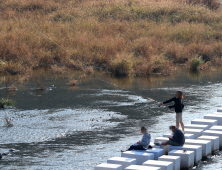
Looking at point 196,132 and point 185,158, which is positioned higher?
point 196,132

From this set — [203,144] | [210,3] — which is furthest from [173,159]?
[210,3]

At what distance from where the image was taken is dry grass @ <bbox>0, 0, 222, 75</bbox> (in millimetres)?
28648

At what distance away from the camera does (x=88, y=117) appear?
1403cm

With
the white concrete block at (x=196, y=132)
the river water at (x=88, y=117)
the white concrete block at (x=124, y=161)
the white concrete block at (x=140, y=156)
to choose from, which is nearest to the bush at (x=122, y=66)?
the river water at (x=88, y=117)

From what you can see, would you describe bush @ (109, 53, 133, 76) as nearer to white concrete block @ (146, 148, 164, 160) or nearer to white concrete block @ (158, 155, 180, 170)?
white concrete block @ (146, 148, 164, 160)

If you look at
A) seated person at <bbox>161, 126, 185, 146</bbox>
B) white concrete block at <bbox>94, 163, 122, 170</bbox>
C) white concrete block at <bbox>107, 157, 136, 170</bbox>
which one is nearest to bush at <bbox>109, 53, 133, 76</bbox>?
seated person at <bbox>161, 126, 185, 146</bbox>

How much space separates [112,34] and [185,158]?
2846cm

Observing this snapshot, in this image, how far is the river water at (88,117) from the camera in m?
9.67

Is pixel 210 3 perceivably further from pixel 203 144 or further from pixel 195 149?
pixel 195 149

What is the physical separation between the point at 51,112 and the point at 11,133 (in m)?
3.15

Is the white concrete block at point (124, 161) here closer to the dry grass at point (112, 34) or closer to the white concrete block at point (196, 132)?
the white concrete block at point (196, 132)

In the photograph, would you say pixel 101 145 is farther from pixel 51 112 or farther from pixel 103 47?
pixel 103 47

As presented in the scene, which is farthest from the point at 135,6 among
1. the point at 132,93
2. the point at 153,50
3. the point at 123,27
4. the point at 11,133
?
the point at 11,133

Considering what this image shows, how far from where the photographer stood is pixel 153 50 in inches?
1248
